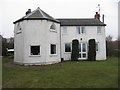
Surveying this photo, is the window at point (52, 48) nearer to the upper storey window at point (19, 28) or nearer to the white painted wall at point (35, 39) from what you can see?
the white painted wall at point (35, 39)

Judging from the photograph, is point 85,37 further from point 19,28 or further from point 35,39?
point 19,28

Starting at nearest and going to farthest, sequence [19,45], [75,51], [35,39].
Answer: [35,39]
[19,45]
[75,51]

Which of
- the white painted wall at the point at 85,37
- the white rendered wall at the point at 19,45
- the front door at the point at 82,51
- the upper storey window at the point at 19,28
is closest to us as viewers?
the white rendered wall at the point at 19,45

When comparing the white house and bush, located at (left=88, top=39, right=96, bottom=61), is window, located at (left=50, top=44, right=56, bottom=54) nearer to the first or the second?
the white house

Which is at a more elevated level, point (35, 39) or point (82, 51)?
point (35, 39)

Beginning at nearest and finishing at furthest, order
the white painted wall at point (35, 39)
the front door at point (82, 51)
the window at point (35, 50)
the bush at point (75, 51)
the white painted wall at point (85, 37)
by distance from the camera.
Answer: the white painted wall at point (35, 39) → the window at point (35, 50) → the bush at point (75, 51) → the front door at point (82, 51) → the white painted wall at point (85, 37)

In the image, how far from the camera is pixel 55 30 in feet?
94.2

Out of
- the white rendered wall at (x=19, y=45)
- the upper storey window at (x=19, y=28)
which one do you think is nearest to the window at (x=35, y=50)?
the white rendered wall at (x=19, y=45)

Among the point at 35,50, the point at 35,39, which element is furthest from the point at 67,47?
the point at 35,39

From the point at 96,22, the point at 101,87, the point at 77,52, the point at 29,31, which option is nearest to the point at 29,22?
the point at 29,31

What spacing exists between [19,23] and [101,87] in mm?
18695

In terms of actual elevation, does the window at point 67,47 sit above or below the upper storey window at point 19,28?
below

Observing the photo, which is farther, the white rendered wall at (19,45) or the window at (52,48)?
the window at (52,48)

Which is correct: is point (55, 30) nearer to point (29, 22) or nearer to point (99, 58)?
point (29, 22)
